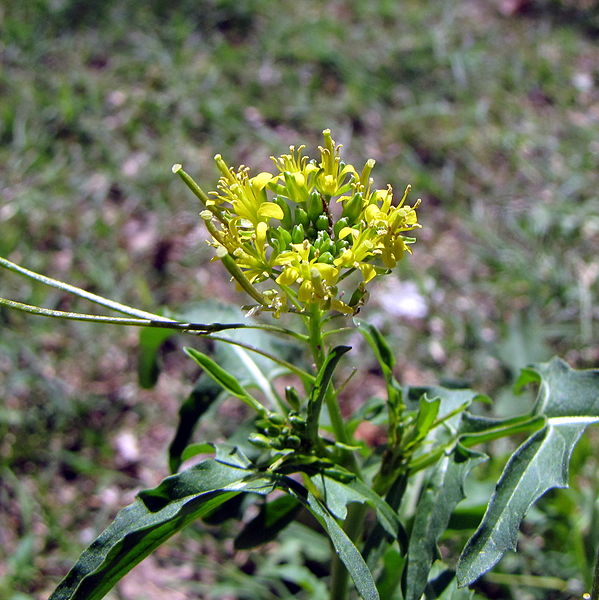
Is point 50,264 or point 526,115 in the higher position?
point 526,115

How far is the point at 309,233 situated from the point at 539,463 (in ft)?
2.44

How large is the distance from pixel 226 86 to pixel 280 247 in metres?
3.44

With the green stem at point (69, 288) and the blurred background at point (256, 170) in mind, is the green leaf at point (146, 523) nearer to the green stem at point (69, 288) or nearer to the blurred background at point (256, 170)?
the green stem at point (69, 288)

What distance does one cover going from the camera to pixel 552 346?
3.59 m

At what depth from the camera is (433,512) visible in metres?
1.71

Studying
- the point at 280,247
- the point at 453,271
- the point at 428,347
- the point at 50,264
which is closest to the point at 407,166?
the point at 453,271

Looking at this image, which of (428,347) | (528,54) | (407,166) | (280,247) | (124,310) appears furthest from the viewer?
(528,54)

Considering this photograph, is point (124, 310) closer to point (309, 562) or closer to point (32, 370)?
point (309, 562)

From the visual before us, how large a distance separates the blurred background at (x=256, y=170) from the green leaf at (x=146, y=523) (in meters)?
1.23

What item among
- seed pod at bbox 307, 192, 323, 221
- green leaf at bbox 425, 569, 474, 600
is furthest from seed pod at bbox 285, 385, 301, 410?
green leaf at bbox 425, 569, 474, 600

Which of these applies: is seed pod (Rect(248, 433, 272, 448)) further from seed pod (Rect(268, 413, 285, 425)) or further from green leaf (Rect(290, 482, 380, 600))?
green leaf (Rect(290, 482, 380, 600))

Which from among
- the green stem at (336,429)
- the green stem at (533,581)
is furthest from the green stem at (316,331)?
the green stem at (533,581)

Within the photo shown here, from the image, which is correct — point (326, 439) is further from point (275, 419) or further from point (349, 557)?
point (349, 557)

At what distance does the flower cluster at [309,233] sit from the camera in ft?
4.91
